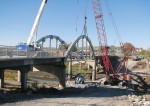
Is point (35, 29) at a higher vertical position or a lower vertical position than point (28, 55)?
higher

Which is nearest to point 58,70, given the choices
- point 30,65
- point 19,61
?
point 30,65

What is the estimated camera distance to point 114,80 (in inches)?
2872

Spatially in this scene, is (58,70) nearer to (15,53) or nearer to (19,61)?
(19,61)

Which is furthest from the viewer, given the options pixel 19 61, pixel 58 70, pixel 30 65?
pixel 58 70

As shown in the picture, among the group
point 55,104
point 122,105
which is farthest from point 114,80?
point 55,104

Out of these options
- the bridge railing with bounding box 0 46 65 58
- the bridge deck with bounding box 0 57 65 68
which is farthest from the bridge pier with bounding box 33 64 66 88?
the bridge railing with bounding box 0 46 65 58

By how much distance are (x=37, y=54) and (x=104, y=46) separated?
A: 4048 centimetres

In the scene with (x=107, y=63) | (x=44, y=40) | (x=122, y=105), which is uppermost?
(x=44, y=40)

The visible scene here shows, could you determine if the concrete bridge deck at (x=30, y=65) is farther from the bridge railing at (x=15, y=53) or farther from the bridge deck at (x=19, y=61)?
the bridge railing at (x=15, y=53)

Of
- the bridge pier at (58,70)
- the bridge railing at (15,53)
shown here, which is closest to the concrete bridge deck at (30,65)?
the bridge pier at (58,70)

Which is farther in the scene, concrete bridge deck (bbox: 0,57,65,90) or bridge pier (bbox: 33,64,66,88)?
bridge pier (bbox: 33,64,66,88)

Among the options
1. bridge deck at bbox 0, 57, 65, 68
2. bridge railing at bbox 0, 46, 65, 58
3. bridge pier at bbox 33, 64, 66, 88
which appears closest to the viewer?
bridge railing at bbox 0, 46, 65, 58

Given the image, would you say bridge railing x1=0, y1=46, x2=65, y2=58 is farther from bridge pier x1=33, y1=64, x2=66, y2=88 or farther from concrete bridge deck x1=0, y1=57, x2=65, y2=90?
bridge pier x1=33, y1=64, x2=66, y2=88

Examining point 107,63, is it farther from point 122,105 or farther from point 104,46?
point 122,105
